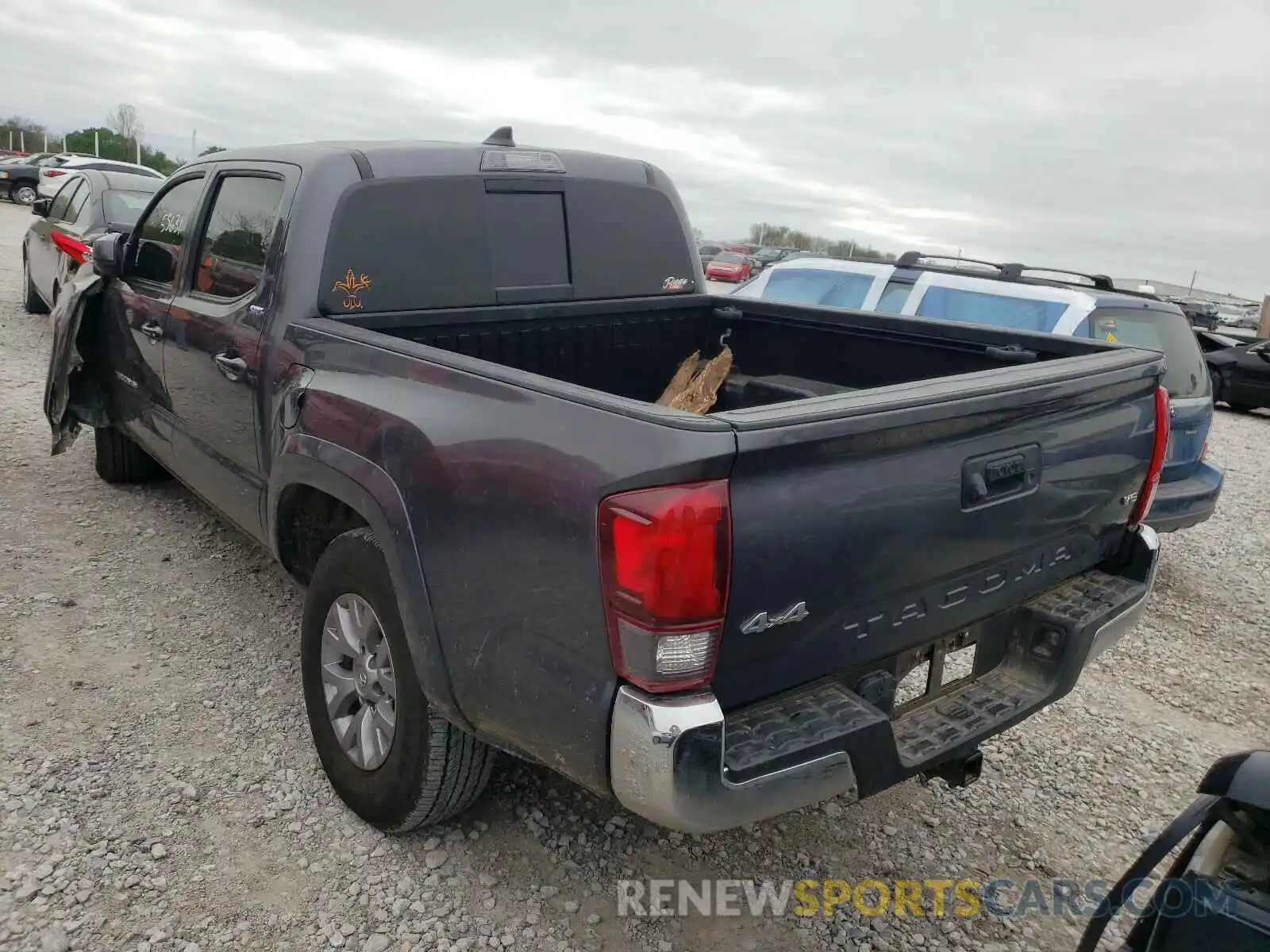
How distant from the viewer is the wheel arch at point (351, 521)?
240cm

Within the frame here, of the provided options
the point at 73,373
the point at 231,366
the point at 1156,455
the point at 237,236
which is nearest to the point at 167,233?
the point at 237,236

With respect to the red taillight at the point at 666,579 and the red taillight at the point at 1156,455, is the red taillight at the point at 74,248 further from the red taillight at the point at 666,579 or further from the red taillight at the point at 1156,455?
the red taillight at the point at 1156,455

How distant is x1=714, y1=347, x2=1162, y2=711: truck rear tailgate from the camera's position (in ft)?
6.39

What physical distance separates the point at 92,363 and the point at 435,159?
276 cm

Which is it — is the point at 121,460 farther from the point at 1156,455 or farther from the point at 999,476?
the point at 1156,455

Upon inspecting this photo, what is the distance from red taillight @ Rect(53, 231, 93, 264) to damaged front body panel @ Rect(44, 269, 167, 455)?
3.19 m

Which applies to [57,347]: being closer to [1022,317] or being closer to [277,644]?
[277,644]

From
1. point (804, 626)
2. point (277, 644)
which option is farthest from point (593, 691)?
point (277, 644)

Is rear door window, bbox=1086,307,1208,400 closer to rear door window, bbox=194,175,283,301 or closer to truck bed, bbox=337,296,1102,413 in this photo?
truck bed, bbox=337,296,1102,413

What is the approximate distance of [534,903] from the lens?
262 cm

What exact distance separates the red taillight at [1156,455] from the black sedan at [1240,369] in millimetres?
11393

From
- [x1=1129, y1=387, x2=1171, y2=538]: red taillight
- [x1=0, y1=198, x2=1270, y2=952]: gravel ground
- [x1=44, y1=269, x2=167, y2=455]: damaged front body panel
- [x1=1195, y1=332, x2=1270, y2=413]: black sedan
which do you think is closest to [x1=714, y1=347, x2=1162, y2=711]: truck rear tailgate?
[x1=1129, y1=387, x2=1171, y2=538]: red taillight

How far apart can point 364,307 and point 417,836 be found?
174cm

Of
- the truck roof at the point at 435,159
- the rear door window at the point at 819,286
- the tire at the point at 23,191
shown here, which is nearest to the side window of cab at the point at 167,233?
the truck roof at the point at 435,159
